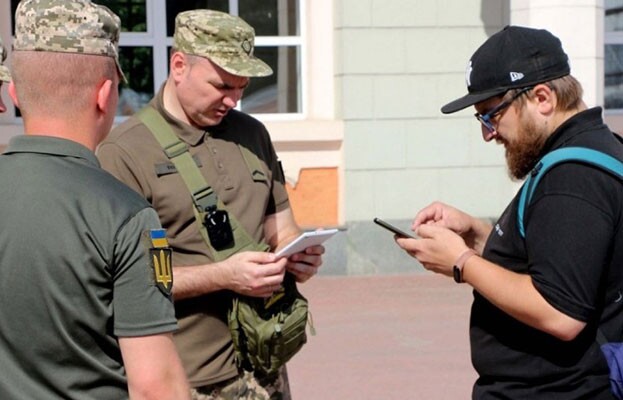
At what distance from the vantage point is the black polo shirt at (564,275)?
120 inches

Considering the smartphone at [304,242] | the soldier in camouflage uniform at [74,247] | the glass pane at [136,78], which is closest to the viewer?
the soldier in camouflage uniform at [74,247]

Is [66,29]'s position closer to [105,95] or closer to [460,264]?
[105,95]

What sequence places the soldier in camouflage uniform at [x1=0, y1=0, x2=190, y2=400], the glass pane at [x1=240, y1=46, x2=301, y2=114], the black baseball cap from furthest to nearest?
the glass pane at [x1=240, y1=46, x2=301, y2=114], the black baseball cap, the soldier in camouflage uniform at [x1=0, y1=0, x2=190, y2=400]

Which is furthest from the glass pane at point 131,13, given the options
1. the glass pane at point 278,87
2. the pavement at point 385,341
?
the pavement at point 385,341

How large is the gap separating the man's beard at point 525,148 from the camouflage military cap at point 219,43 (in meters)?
1.04

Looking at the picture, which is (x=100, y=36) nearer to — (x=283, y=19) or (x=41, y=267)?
(x=41, y=267)

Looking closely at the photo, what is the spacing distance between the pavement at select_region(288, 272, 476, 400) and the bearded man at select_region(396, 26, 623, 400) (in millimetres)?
3832

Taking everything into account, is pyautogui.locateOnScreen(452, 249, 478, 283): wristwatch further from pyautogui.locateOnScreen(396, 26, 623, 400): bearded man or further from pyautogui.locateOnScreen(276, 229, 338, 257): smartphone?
pyautogui.locateOnScreen(276, 229, 338, 257): smartphone

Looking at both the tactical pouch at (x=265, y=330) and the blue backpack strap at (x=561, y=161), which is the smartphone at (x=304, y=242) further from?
the blue backpack strap at (x=561, y=161)

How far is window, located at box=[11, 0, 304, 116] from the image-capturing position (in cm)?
1100

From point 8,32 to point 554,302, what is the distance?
8.30m

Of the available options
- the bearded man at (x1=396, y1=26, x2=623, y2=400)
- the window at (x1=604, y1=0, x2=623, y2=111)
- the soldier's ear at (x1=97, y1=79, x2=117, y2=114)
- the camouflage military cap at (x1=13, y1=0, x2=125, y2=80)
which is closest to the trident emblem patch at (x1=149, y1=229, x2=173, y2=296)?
the soldier's ear at (x1=97, y1=79, x2=117, y2=114)

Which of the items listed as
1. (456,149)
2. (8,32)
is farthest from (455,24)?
(8,32)

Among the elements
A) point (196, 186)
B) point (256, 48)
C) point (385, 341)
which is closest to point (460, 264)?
point (196, 186)
